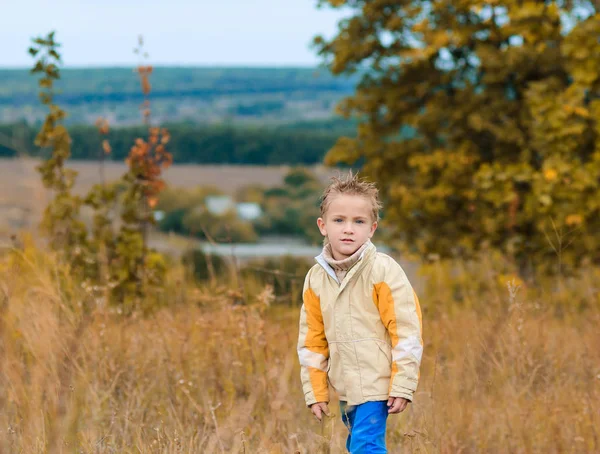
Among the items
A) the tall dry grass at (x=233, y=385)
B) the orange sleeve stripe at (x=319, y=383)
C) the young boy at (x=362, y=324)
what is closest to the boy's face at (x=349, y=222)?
the young boy at (x=362, y=324)

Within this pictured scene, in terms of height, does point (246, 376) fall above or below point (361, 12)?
below

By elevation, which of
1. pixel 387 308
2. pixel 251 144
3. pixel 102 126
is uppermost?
pixel 102 126

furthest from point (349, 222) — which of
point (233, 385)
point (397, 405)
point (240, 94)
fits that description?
point (240, 94)

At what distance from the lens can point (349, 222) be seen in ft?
9.30

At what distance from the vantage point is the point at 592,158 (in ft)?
26.0

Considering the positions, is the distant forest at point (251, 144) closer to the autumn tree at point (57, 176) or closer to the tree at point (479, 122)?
the tree at point (479, 122)

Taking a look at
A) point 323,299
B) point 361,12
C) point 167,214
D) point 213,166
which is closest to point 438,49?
point 361,12

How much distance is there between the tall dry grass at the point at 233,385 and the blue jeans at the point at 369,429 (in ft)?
0.57

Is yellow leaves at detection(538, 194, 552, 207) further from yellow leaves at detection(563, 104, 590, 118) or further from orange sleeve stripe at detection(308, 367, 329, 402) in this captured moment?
orange sleeve stripe at detection(308, 367, 329, 402)

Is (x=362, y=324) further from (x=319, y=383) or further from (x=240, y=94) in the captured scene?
(x=240, y=94)

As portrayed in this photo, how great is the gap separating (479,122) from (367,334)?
20.1 ft

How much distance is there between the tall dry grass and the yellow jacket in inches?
10.6

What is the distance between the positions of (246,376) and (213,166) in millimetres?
54901

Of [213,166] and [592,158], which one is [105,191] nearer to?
[592,158]
